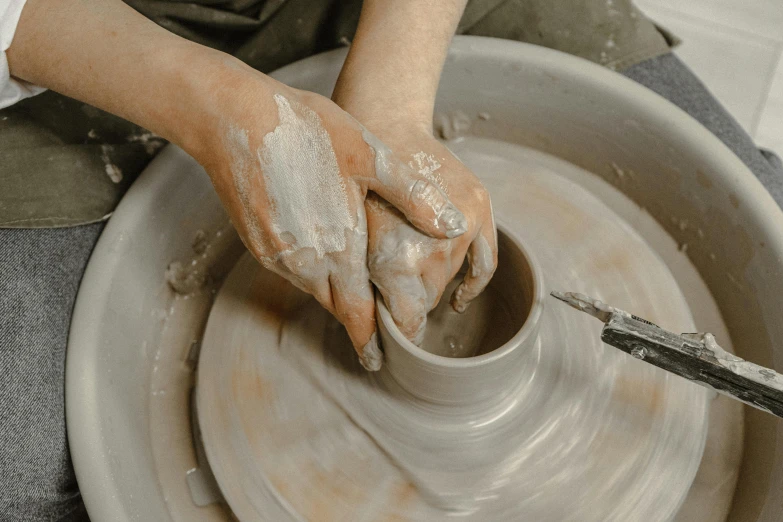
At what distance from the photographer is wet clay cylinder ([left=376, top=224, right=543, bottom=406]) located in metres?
0.86

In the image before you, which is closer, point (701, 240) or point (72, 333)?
point (72, 333)

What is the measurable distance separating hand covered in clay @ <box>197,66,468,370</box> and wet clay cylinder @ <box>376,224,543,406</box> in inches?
4.3

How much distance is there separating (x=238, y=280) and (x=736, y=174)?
877mm

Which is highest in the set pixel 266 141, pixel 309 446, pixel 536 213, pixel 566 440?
pixel 266 141

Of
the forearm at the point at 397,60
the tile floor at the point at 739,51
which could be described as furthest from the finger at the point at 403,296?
the tile floor at the point at 739,51

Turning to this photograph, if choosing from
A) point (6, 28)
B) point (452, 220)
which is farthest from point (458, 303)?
point (6, 28)

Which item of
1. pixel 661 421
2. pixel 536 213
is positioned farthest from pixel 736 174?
pixel 661 421

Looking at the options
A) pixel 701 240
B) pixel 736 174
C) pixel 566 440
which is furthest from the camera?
pixel 701 240

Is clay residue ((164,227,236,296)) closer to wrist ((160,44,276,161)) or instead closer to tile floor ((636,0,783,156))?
wrist ((160,44,276,161))

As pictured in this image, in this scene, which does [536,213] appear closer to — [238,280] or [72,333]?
[238,280]

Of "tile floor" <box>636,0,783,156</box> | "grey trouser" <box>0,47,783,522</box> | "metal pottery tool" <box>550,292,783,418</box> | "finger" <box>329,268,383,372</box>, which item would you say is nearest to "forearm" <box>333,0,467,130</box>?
"finger" <box>329,268,383,372</box>

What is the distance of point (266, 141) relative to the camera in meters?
0.87

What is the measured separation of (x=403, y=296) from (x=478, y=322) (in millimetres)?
275

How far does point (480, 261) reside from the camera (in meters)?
0.94
